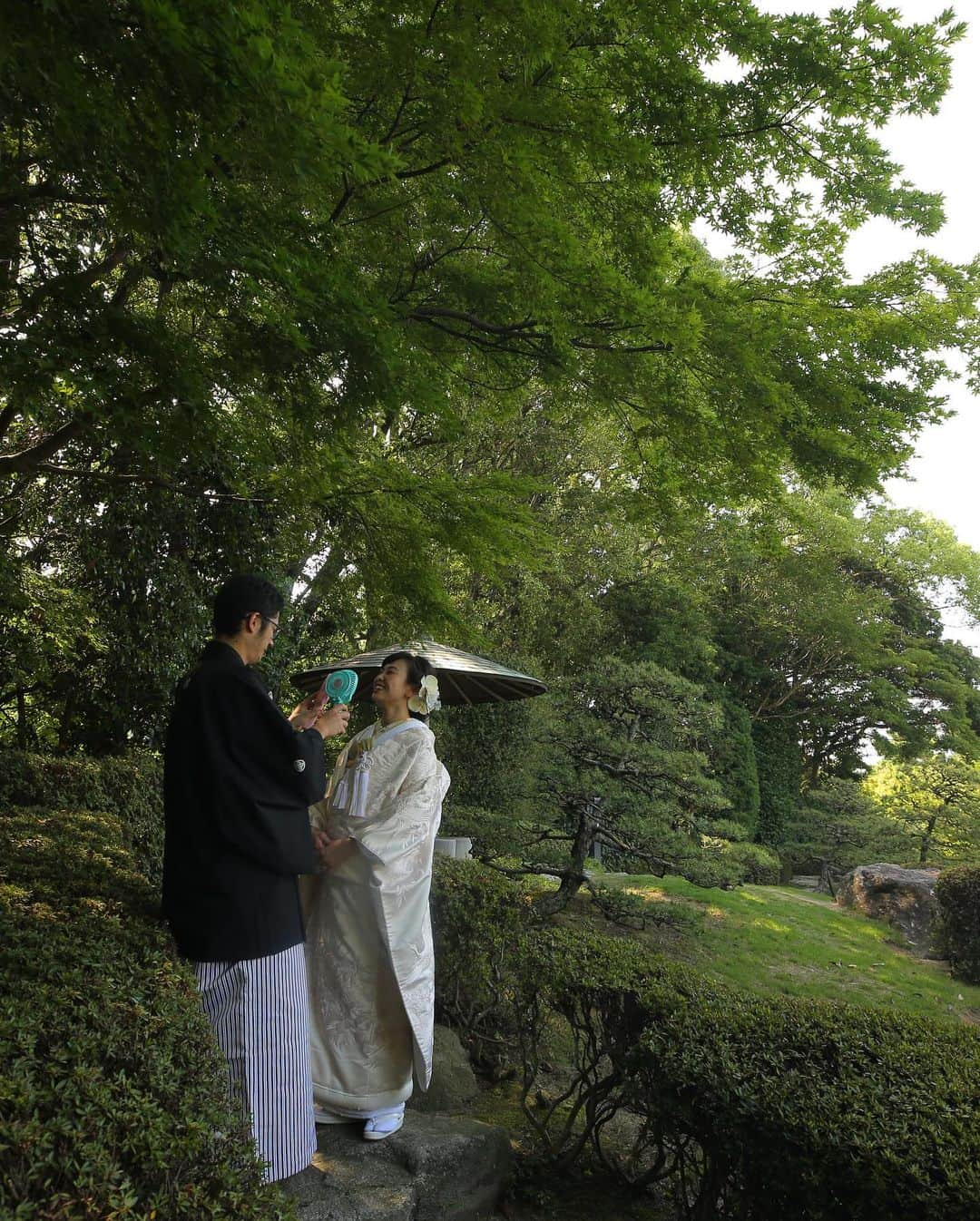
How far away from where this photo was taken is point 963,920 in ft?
32.3

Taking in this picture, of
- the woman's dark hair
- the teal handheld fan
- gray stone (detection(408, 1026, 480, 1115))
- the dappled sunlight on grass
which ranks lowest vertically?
the dappled sunlight on grass

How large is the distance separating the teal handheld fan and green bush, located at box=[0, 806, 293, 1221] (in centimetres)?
93

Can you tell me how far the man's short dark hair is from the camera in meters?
2.55

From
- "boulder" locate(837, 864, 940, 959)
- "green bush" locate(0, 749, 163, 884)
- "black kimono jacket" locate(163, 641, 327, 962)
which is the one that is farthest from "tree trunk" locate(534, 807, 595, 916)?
"black kimono jacket" locate(163, 641, 327, 962)

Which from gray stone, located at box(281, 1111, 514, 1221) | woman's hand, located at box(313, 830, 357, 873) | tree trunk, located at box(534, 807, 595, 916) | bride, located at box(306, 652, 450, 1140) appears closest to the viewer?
gray stone, located at box(281, 1111, 514, 1221)

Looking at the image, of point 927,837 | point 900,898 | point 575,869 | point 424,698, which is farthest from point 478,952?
point 927,837

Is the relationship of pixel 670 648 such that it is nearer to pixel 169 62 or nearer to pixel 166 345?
pixel 166 345

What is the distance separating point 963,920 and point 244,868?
10.1m

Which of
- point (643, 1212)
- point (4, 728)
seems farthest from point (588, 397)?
point (4, 728)

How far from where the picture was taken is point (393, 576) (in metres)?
5.28

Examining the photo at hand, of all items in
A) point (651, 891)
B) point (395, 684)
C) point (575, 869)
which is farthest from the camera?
Answer: point (651, 891)

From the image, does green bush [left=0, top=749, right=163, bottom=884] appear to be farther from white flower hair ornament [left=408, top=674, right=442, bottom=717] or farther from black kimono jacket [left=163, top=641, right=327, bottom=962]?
black kimono jacket [left=163, top=641, right=327, bottom=962]

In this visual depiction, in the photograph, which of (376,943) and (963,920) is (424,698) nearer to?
(376,943)

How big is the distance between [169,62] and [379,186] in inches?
79.7
